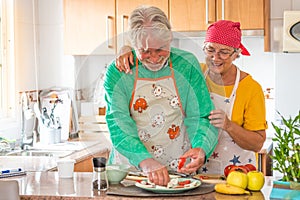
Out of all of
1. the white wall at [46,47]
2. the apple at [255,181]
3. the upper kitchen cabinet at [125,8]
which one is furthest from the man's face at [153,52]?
the white wall at [46,47]

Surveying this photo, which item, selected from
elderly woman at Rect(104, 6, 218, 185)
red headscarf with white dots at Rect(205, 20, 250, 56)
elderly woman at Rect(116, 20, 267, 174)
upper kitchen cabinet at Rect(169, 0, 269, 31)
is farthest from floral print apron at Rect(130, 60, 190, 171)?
upper kitchen cabinet at Rect(169, 0, 269, 31)

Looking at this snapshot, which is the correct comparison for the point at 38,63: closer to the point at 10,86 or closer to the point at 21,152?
the point at 10,86

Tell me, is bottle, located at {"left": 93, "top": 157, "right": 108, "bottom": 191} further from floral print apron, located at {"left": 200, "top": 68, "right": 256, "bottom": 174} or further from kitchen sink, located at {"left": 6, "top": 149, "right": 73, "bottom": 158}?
kitchen sink, located at {"left": 6, "top": 149, "right": 73, "bottom": 158}

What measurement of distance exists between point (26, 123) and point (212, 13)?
56.1 inches

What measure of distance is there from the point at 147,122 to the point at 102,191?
0.97ft

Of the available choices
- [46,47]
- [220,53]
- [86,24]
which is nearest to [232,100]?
[220,53]

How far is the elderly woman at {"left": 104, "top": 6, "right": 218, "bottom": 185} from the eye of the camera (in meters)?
2.00

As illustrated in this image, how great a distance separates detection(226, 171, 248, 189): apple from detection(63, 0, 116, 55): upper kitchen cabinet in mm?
2105

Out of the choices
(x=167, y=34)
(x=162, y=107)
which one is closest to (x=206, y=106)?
(x=162, y=107)

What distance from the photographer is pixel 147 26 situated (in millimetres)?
1970

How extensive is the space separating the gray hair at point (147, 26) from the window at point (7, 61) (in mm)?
1911

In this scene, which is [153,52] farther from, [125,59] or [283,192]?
[283,192]

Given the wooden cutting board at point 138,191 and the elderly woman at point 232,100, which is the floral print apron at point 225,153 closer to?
the elderly woman at point 232,100

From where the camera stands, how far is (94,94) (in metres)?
2.08
